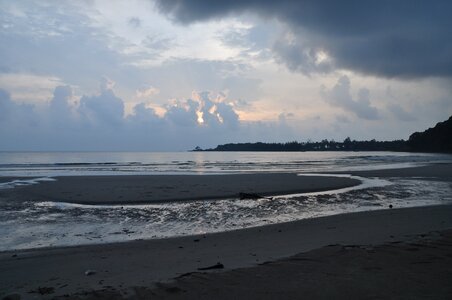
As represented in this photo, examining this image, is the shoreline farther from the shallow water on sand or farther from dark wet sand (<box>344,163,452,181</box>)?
dark wet sand (<box>344,163,452,181</box>)

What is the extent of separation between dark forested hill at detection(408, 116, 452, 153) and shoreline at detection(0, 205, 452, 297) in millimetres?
148091

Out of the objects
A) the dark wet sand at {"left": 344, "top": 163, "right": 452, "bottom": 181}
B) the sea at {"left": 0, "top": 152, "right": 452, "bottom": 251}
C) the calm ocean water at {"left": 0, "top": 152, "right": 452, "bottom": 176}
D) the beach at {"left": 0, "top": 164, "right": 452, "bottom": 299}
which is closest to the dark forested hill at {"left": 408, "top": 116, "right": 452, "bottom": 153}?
the calm ocean water at {"left": 0, "top": 152, "right": 452, "bottom": 176}

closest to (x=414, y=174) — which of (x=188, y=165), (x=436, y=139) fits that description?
(x=188, y=165)

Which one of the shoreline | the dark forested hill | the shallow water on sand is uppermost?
the dark forested hill

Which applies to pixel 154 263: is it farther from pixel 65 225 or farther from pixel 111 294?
pixel 65 225

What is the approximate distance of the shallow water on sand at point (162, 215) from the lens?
40.2 feet

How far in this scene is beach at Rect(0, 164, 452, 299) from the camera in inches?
242

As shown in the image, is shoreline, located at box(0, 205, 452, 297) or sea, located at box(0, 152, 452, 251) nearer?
shoreline, located at box(0, 205, 452, 297)

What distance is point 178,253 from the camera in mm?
9523

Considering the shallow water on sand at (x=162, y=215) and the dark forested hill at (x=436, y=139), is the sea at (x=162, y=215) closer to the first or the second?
the shallow water on sand at (x=162, y=215)

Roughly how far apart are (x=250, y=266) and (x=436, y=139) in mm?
166762

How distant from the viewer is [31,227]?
1351cm

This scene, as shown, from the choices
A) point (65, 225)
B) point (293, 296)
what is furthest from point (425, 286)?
point (65, 225)

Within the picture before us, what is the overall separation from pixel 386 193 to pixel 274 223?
40.1 feet
